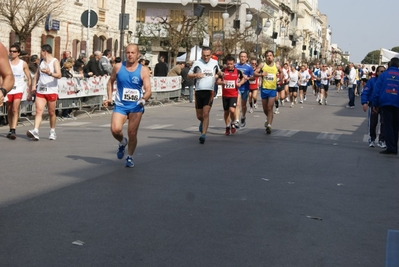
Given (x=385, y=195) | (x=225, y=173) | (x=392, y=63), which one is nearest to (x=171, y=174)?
(x=225, y=173)

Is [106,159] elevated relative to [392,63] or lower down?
lower down

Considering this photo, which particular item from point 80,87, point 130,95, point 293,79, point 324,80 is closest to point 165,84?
point 293,79

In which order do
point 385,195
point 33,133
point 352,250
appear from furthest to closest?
point 33,133 → point 385,195 → point 352,250

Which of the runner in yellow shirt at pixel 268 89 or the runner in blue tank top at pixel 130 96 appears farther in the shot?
the runner in yellow shirt at pixel 268 89

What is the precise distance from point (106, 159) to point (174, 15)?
66.7 metres

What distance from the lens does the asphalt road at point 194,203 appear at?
634 cm

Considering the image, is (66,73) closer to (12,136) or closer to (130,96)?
(12,136)

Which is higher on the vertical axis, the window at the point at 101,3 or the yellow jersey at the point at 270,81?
the window at the point at 101,3

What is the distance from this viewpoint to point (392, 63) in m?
15.6

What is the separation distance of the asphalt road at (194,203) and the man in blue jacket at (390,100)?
478 millimetres

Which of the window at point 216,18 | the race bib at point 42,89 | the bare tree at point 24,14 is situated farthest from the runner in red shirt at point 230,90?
the window at point 216,18

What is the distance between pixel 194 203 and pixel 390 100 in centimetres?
767

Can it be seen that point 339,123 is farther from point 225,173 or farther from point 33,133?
point 225,173

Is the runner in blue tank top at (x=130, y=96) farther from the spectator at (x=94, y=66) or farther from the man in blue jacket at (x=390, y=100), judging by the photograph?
the spectator at (x=94, y=66)
